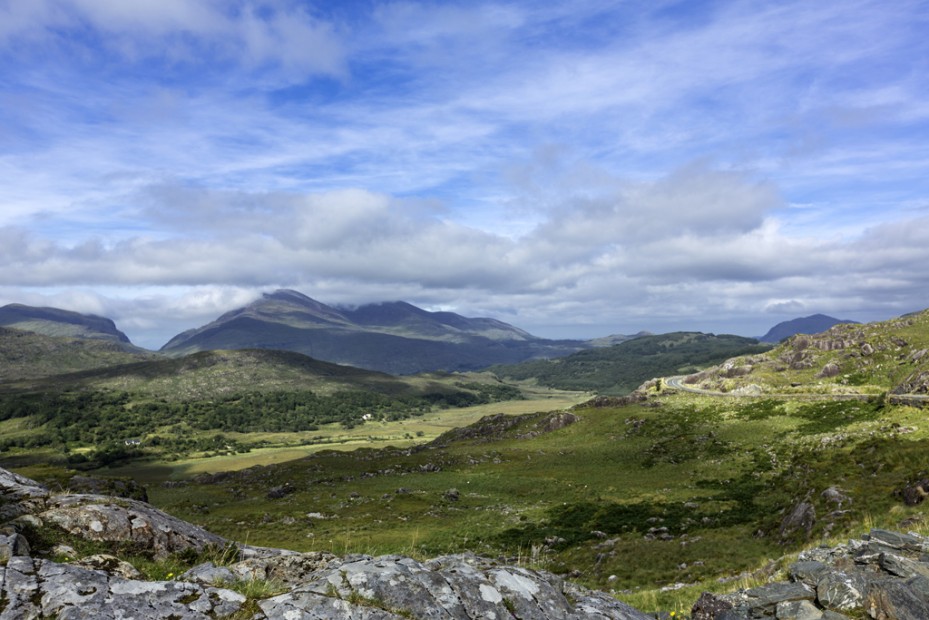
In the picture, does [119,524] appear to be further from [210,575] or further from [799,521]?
[799,521]

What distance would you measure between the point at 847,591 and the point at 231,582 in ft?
44.4

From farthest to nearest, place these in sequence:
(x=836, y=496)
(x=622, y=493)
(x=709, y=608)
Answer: (x=622, y=493), (x=836, y=496), (x=709, y=608)

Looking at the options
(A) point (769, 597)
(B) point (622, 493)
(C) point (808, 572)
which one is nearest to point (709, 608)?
(A) point (769, 597)

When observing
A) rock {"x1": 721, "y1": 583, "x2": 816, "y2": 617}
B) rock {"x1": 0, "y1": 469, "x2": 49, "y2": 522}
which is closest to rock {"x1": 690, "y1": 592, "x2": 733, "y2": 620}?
rock {"x1": 721, "y1": 583, "x2": 816, "y2": 617}

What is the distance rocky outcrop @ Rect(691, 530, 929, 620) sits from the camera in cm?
1070

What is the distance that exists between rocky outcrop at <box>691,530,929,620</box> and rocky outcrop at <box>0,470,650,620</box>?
11.9 feet

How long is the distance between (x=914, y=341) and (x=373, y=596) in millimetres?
156366

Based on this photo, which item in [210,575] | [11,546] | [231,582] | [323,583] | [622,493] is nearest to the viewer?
[11,546]

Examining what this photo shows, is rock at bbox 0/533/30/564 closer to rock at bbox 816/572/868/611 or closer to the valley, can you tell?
the valley

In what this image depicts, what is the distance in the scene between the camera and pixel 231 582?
8.52 metres

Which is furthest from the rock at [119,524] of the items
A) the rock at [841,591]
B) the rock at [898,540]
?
the rock at [898,540]

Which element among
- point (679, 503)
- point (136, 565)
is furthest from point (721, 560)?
point (136, 565)

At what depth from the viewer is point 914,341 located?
117 meters

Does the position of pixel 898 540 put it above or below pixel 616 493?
above
